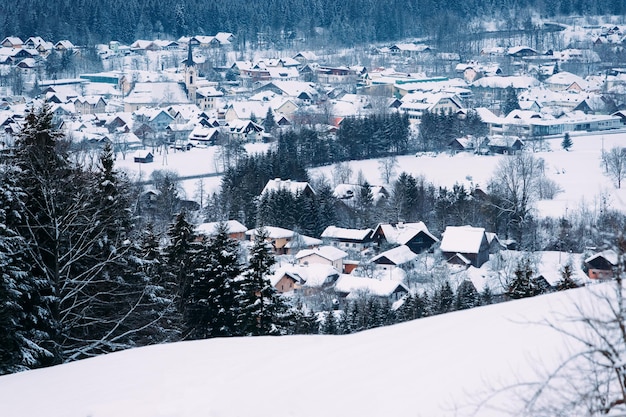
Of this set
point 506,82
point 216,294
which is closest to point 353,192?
point 216,294

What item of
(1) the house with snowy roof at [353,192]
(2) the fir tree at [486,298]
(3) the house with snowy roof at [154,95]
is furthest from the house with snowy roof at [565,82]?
(2) the fir tree at [486,298]

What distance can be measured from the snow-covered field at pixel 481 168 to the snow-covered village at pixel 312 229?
0.25ft

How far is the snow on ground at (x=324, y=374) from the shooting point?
221 centimetres

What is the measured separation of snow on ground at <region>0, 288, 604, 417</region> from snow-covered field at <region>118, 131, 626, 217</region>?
371 inches

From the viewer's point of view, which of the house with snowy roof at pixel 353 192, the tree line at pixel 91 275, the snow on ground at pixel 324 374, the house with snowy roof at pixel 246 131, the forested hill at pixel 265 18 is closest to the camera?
the snow on ground at pixel 324 374

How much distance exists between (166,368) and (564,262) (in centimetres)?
755

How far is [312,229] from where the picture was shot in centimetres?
1198

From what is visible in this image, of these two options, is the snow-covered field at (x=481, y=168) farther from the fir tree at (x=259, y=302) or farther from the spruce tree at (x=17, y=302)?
the spruce tree at (x=17, y=302)

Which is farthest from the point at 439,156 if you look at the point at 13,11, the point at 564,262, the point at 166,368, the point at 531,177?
the point at 13,11

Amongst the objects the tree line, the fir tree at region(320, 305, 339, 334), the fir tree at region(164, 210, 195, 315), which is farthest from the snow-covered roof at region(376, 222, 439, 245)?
the tree line

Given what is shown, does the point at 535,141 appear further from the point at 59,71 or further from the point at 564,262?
the point at 59,71

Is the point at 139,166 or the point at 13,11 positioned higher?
the point at 13,11

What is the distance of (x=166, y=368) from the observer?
2.72m

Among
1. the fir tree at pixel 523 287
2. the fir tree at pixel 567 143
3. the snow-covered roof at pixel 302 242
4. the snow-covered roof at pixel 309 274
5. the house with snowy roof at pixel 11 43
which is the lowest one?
the snow-covered roof at pixel 302 242
